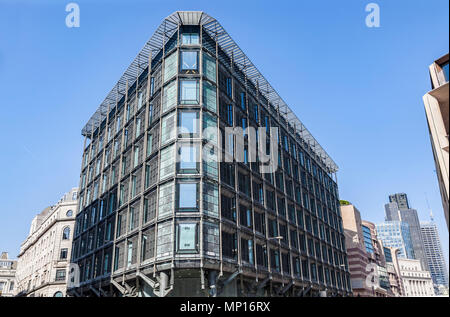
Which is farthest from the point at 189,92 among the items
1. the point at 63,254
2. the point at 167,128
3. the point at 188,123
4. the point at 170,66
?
the point at 63,254

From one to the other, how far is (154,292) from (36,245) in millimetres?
63557

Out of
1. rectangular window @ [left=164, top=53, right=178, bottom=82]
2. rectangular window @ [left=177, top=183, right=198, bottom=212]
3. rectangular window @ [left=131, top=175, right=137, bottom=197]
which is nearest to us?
rectangular window @ [left=177, top=183, right=198, bottom=212]

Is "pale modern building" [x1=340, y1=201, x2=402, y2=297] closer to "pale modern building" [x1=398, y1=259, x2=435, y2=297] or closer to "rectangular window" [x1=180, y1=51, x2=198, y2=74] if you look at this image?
"rectangular window" [x1=180, y1=51, x2=198, y2=74]

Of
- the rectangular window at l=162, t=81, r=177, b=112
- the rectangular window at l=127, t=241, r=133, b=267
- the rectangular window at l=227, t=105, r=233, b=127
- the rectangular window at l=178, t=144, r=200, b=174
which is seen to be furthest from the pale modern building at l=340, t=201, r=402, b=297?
the rectangular window at l=162, t=81, r=177, b=112

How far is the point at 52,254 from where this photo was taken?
6781 centimetres

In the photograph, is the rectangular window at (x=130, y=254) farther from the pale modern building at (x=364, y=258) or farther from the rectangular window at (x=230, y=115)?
the pale modern building at (x=364, y=258)

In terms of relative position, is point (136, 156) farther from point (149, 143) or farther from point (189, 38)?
point (189, 38)

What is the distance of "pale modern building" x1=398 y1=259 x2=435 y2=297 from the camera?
158 m

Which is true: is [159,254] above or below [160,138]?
below

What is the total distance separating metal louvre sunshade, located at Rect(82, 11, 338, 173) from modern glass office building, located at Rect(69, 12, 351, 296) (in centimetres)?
15

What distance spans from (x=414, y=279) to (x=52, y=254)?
150 meters

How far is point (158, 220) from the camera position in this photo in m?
33.4

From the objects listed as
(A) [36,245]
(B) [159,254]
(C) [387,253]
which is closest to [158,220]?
(B) [159,254]
